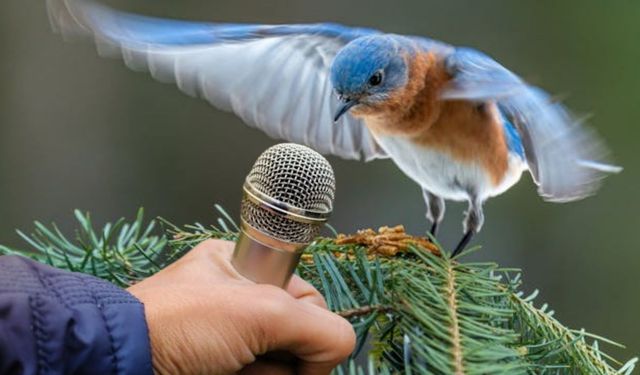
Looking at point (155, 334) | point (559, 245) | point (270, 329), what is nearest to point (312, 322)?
point (270, 329)

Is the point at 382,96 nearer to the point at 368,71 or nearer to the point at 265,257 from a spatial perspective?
the point at 368,71

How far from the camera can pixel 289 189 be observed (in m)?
0.95

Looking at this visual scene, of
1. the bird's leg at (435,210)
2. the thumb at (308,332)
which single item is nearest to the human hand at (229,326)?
the thumb at (308,332)

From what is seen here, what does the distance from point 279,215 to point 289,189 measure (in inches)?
1.3

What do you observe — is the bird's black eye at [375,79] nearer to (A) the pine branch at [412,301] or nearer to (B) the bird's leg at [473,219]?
(B) the bird's leg at [473,219]

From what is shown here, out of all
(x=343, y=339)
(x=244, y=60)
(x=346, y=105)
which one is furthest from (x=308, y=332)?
(x=244, y=60)

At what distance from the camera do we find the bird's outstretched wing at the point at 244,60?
6.14 ft

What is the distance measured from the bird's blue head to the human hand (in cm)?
92

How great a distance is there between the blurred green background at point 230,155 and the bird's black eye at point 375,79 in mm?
1906

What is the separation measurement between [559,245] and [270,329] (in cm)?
325

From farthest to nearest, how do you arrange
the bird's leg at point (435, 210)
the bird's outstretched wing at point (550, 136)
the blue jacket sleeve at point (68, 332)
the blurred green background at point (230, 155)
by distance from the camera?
the blurred green background at point (230, 155), the bird's leg at point (435, 210), the bird's outstretched wing at point (550, 136), the blue jacket sleeve at point (68, 332)

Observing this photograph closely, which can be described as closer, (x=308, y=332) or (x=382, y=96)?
(x=308, y=332)

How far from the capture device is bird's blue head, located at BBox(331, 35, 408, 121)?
6.08 feet

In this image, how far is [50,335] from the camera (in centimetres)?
89
